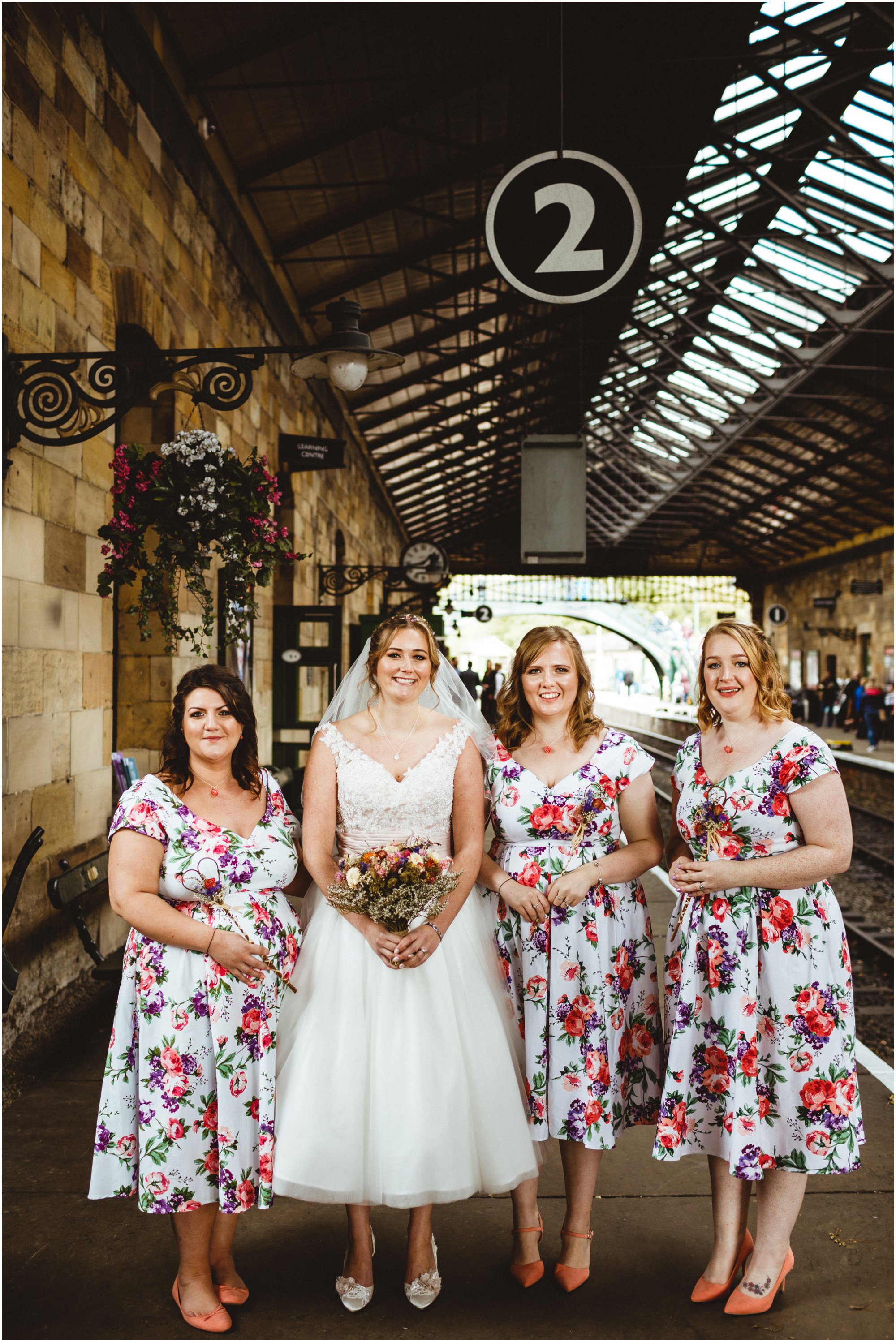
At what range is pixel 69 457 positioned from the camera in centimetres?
430

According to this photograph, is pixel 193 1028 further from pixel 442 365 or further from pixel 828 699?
pixel 828 699

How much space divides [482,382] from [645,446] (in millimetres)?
10273

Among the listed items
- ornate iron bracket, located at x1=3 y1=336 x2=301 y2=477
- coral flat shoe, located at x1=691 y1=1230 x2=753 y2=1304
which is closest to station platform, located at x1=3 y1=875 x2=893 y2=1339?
coral flat shoe, located at x1=691 y1=1230 x2=753 y2=1304

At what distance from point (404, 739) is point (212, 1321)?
1.58 meters

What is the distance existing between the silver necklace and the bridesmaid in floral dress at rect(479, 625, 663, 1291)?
0.94ft

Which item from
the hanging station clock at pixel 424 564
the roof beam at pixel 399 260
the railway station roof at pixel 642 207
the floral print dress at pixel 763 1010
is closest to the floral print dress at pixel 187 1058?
the floral print dress at pixel 763 1010

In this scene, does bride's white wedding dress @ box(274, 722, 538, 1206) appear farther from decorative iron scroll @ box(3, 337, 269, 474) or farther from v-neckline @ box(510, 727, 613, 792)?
decorative iron scroll @ box(3, 337, 269, 474)

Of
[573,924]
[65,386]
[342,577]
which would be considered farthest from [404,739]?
[342,577]

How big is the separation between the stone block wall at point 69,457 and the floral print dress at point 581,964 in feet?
A: 7.12

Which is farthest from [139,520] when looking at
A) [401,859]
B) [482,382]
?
[482,382]

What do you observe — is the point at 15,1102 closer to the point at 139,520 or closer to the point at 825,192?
the point at 139,520

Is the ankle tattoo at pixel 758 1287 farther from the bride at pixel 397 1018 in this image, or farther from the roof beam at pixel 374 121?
the roof beam at pixel 374 121

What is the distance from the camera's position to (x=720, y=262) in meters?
15.4

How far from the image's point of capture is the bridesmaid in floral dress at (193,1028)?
2.32 metres
